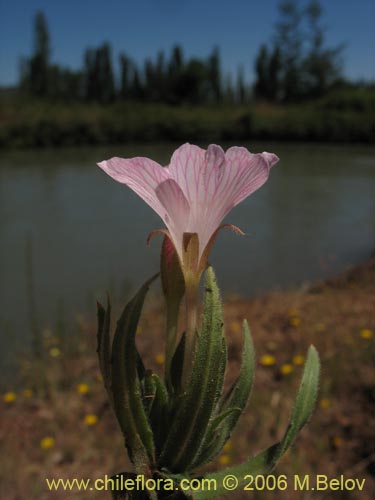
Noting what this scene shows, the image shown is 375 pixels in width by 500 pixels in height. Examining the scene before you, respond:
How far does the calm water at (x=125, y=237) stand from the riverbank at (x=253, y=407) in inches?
16.8

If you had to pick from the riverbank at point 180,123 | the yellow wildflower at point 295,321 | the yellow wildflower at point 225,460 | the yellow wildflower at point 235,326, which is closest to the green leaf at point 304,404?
the yellow wildflower at point 225,460

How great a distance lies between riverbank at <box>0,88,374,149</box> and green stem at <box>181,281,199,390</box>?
1142 cm

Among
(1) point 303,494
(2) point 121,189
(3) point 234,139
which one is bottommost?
(1) point 303,494

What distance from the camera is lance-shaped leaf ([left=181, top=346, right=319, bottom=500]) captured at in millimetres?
280

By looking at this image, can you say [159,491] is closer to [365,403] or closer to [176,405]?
[176,405]

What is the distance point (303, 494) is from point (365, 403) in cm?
51

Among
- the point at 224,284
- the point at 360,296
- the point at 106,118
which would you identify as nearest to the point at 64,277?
the point at 224,284

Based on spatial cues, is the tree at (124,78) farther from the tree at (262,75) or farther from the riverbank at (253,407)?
the riverbank at (253,407)

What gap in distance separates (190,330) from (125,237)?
3.88 m

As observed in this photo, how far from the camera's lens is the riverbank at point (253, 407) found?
1438 millimetres

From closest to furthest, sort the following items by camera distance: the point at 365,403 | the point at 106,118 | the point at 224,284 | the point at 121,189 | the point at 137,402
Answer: the point at 137,402
the point at 365,403
the point at 224,284
the point at 121,189
the point at 106,118

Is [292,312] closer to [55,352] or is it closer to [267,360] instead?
[267,360]

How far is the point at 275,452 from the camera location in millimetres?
297

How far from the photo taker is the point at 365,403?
1659 mm
